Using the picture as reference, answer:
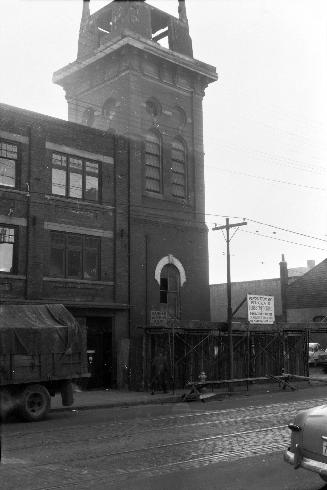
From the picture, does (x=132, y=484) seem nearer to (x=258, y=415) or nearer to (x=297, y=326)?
(x=258, y=415)

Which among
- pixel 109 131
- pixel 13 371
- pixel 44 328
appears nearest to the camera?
pixel 13 371

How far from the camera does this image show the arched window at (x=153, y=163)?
90.5 ft

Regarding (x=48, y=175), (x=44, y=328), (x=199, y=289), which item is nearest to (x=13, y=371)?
(x=44, y=328)

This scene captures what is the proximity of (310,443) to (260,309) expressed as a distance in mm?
20136

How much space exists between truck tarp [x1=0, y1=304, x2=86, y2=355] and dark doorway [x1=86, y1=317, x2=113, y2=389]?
682 centimetres

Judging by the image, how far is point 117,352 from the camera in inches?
977

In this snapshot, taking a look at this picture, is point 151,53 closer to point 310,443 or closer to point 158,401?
point 158,401

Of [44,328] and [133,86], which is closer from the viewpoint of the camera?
[44,328]

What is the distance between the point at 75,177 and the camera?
2497cm

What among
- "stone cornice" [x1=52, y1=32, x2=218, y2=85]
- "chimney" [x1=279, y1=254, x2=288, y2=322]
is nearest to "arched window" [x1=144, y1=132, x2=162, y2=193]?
"stone cornice" [x1=52, y1=32, x2=218, y2=85]

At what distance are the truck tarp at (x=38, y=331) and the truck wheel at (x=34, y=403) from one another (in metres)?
1.01

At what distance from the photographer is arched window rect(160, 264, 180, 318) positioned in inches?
1078

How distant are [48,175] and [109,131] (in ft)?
16.3

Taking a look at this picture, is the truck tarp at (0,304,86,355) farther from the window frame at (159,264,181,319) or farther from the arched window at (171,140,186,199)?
the arched window at (171,140,186,199)
